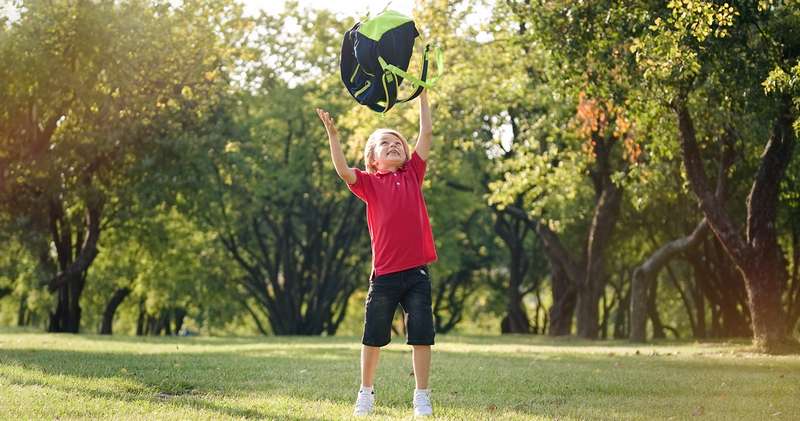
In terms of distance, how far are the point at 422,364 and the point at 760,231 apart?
12.4 m

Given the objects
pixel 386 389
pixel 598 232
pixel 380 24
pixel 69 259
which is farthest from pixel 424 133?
pixel 69 259

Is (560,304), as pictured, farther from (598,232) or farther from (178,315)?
(178,315)

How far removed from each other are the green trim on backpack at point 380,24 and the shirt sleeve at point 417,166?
48.6 inches

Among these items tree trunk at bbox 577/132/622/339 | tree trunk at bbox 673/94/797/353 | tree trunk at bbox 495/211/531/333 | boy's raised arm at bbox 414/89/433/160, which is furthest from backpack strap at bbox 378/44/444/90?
tree trunk at bbox 495/211/531/333

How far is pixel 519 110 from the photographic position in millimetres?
31344

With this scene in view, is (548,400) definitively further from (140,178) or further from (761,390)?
(140,178)

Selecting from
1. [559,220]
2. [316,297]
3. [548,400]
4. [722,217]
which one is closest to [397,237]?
[548,400]

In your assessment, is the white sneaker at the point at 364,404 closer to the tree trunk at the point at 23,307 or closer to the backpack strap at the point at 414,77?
the backpack strap at the point at 414,77

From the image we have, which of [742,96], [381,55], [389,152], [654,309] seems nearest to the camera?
[389,152]

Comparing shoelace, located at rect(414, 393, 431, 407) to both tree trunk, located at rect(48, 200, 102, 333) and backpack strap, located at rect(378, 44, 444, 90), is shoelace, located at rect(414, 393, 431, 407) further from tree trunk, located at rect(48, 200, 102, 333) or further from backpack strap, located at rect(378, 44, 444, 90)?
tree trunk, located at rect(48, 200, 102, 333)

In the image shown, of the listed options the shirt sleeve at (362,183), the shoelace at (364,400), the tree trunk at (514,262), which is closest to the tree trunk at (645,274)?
the tree trunk at (514,262)

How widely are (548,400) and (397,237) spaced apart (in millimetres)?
2422

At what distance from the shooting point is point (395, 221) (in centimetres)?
751

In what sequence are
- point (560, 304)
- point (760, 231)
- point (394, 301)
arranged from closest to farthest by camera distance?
1. point (394, 301)
2. point (760, 231)
3. point (560, 304)
